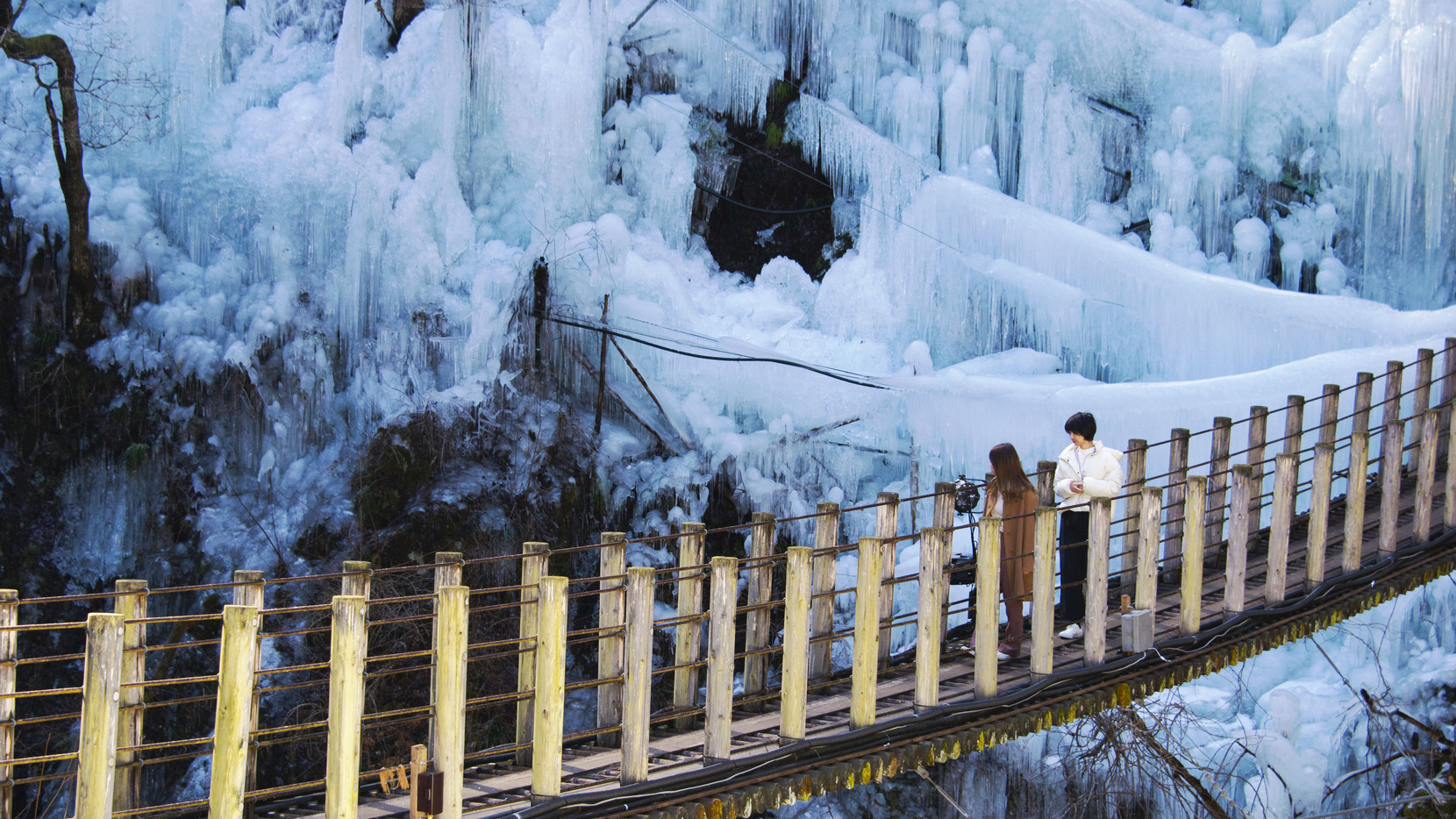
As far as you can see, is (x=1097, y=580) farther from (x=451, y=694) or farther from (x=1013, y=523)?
(x=451, y=694)

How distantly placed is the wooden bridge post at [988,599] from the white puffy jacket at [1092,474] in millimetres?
593

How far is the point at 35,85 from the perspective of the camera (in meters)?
12.3

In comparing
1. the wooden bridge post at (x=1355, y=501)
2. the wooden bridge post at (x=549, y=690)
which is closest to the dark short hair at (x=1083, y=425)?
the wooden bridge post at (x=1355, y=501)

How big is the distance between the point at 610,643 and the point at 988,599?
145 cm

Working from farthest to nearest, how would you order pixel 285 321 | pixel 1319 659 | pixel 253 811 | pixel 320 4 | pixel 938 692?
pixel 320 4
pixel 285 321
pixel 1319 659
pixel 938 692
pixel 253 811

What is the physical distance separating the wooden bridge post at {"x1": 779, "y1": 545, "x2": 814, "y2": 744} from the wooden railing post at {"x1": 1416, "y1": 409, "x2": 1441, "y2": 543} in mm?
3405

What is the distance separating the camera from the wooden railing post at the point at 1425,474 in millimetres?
6832

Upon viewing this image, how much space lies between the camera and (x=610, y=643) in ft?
18.5

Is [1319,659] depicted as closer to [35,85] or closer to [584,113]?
[584,113]

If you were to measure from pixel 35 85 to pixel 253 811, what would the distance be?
9.64 meters

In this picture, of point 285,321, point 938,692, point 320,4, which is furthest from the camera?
Result: point 320,4

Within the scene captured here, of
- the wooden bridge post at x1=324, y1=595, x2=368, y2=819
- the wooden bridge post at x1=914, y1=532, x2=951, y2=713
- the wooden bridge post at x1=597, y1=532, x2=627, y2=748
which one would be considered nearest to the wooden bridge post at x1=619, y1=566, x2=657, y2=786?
the wooden bridge post at x1=597, y1=532, x2=627, y2=748

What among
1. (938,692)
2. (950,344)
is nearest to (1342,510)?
(938,692)

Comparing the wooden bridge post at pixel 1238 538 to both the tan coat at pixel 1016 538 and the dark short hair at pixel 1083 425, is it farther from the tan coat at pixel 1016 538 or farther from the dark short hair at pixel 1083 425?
the tan coat at pixel 1016 538
